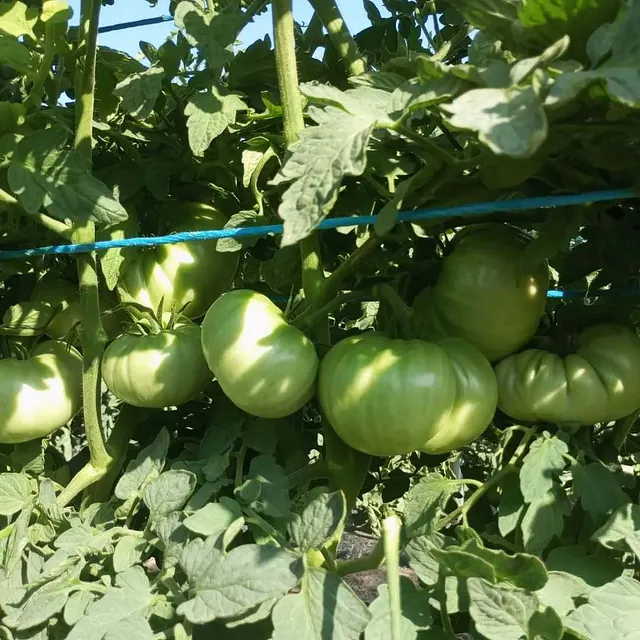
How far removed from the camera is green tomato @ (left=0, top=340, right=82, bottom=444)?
84 centimetres

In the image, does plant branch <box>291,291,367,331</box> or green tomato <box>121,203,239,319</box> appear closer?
plant branch <box>291,291,367,331</box>

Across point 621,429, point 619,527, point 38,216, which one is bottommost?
point 621,429

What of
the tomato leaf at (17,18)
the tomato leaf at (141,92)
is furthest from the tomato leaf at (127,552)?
the tomato leaf at (17,18)

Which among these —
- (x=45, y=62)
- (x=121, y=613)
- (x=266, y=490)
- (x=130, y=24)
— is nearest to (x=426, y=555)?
(x=266, y=490)

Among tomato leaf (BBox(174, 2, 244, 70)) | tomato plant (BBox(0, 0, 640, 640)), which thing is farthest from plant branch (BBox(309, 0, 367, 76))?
tomato leaf (BBox(174, 2, 244, 70))

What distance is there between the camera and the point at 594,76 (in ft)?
1.47

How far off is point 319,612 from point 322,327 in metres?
0.32

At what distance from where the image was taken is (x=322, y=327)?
783 mm

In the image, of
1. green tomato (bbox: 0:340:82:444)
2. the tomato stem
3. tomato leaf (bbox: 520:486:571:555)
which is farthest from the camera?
green tomato (bbox: 0:340:82:444)

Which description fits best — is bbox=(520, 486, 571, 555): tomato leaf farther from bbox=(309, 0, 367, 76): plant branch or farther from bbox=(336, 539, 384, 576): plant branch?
bbox=(309, 0, 367, 76): plant branch

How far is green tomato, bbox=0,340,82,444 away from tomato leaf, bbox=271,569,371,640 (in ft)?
1.44

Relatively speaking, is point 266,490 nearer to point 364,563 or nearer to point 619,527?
point 364,563

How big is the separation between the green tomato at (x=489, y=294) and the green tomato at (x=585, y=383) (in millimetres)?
42

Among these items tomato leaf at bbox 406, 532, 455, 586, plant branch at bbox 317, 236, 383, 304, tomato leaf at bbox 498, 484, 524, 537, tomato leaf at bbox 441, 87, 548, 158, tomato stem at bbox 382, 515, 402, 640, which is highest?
tomato leaf at bbox 441, 87, 548, 158
